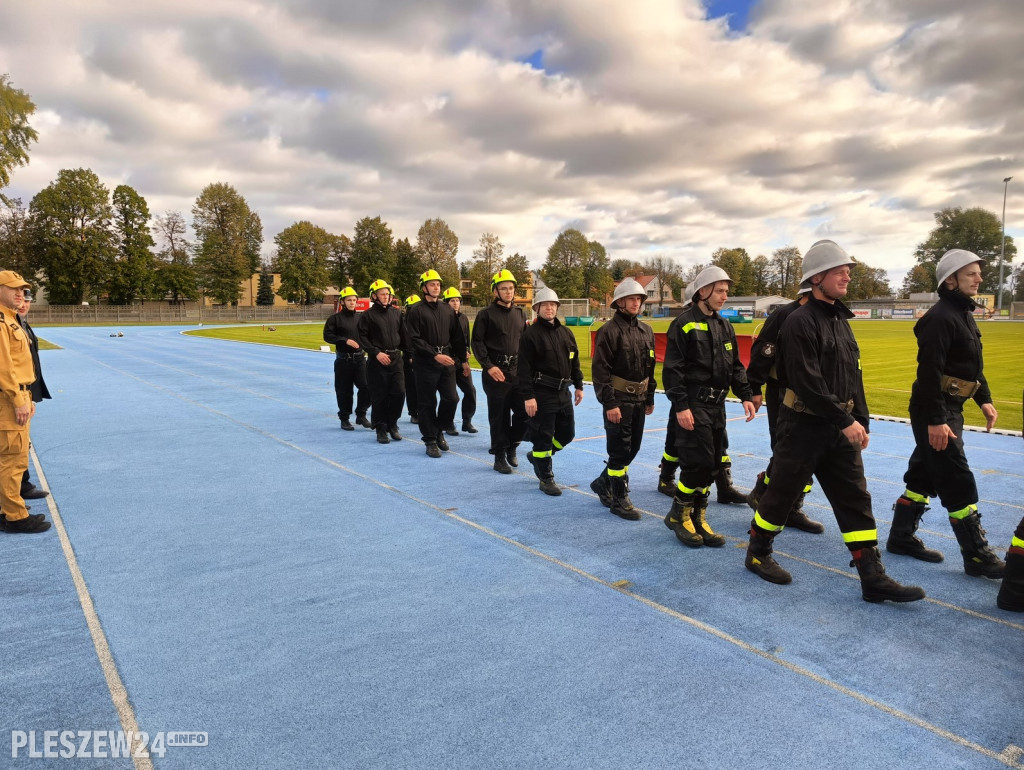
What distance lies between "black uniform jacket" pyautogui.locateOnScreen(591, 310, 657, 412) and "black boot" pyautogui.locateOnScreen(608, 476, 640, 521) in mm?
646

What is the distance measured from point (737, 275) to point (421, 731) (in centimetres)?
12267

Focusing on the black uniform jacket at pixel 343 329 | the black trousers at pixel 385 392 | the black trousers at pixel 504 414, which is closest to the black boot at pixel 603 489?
the black trousers at pixel 504 414

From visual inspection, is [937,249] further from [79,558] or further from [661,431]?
Result: [79,558]

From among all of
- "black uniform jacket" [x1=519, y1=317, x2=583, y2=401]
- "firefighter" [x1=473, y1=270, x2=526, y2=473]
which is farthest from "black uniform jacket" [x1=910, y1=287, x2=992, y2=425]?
"firefighter" [x1=473, y1=270, x2=526, y2=473]

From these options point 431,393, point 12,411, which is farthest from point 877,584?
point 12,411

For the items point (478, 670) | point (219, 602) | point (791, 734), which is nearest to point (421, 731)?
point (478, 670)

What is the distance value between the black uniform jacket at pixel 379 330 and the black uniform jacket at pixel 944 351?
266 inches

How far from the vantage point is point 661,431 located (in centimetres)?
945

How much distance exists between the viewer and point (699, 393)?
4.92 meters

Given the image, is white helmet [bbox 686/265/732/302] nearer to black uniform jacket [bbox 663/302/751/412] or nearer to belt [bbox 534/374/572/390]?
black uniform jacket [bbox 663/302/751/412]

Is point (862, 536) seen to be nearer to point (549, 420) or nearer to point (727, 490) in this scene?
point (727, 490)

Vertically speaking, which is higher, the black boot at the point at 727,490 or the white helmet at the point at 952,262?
the white helmet at the point at 952,262

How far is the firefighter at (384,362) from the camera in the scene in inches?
353

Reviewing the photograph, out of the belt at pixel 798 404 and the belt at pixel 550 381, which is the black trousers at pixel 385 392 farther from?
the belt at pixel 798 404
